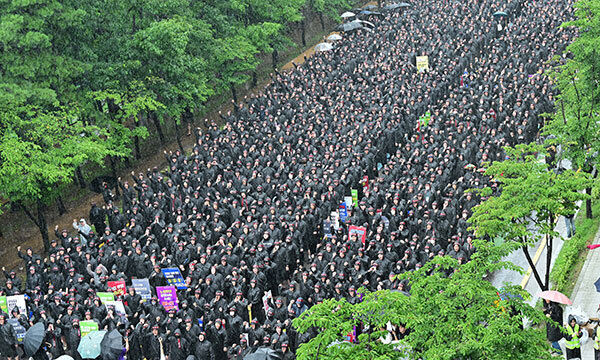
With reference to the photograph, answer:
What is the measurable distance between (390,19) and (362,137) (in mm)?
19165

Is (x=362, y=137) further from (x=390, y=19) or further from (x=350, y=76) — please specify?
(x=390, y=19)

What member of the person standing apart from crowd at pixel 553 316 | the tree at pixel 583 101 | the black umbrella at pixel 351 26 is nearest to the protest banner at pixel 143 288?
the person standing apart from crowd at pixel 553 316

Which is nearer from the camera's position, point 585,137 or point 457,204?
point 585,137

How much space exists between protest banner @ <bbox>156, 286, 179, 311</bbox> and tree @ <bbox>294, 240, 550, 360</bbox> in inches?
341

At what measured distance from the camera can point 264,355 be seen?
18422 millimetres

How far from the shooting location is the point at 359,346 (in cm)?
1405

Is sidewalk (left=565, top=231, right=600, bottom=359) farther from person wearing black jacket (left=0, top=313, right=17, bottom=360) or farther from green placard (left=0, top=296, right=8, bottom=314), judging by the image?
green placard (left=0, top=296, right=8, bottom=314)

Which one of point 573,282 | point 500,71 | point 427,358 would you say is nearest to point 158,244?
point 573,282

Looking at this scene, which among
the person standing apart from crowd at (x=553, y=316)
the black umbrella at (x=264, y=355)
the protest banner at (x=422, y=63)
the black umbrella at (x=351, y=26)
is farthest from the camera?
the black umbrella at (x=351, y=26)

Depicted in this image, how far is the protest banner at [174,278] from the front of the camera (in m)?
23.7

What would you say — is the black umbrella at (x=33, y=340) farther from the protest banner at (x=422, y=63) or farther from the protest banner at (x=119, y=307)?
the protest banner at (x=422, y=63)

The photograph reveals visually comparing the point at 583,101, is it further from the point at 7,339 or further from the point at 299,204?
the point at 7,339

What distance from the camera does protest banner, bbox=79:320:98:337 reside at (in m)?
21.8

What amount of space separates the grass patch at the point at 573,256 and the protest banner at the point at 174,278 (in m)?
10.5
